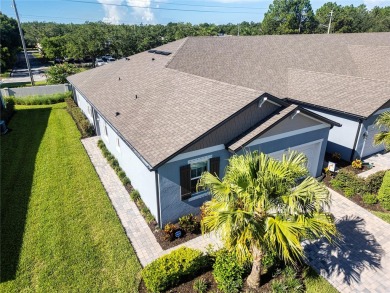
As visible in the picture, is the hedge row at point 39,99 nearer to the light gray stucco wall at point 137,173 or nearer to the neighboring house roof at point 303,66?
the neighboring house roof at point 303,66

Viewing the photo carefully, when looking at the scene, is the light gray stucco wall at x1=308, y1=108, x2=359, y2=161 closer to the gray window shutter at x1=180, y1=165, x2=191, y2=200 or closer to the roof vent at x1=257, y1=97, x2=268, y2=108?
the roof vent at x1=257, y1=97, x2=268, y2=108

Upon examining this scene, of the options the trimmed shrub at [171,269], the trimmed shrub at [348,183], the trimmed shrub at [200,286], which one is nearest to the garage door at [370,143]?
the trimmed shrub at [348,183]

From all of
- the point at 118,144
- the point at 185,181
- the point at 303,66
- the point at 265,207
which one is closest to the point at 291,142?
the point at 185,181

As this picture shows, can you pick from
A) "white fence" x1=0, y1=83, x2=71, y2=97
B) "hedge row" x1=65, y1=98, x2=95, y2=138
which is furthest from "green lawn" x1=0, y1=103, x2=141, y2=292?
"white fence" x1=0, y1=83, x2=71, y2=97

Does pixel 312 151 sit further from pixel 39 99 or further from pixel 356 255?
pixel 39 99

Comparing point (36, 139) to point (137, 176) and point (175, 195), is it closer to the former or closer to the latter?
point (137, 176)

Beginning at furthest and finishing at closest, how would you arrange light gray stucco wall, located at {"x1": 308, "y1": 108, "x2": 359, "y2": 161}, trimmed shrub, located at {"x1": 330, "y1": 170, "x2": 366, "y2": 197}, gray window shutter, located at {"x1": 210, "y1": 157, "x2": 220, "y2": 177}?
light gray stucco wall, located at {"x1": 308, "y1": 108, "x2": 359, "y2": 161} → trimmed shrub, located at {"x1": 330, "y1": 170, "x2": 366, "y2": 197} → gray window shutter, located at {"x1": 210, "y1": 157, "x2": 220, "y2": 177}

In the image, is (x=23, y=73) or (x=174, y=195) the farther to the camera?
(x=23, y=73)
